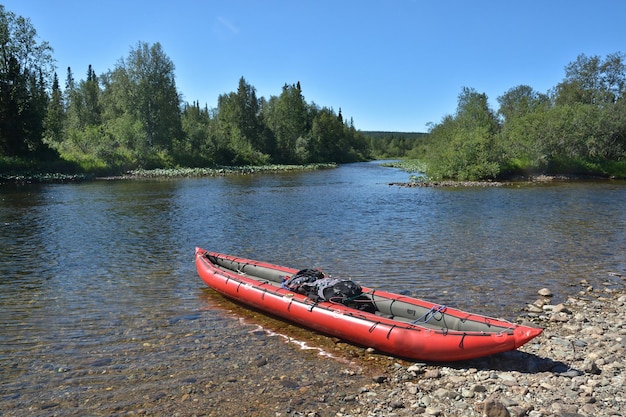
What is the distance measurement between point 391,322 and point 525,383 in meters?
2.26

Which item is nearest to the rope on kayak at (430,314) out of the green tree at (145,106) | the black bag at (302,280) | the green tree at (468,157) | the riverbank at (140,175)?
the black bag at (302,280)

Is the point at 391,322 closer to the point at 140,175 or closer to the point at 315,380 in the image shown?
the point at 315,380

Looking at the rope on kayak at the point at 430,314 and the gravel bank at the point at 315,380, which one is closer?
the gravel bank at the point at 315,380

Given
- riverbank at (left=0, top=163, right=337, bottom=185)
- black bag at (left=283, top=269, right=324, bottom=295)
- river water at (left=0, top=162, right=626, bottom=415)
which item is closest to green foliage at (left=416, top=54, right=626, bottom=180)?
river water at (left=0, top=162, right=626, bottom=415)

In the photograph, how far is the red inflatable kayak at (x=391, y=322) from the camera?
6953mm

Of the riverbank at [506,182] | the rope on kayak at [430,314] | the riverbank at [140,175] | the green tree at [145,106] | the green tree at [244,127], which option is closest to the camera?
the rope on kayak at [430,314]

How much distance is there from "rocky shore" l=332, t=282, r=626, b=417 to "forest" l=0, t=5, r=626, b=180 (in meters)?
39.4

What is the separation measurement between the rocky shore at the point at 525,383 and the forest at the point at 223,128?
39356 mm

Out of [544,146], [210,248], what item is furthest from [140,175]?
[544,146]

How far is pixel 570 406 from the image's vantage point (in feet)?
18.3

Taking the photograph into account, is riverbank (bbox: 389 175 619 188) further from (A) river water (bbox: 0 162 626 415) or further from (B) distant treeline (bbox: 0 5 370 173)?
(B) distant treeline (bbox: 0 5 370 173)

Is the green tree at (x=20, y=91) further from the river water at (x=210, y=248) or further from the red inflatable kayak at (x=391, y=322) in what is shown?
the red inflatable kayak at (x=391, y=322)

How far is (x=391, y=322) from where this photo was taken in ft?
25.5

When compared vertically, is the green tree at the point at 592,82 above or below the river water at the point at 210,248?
above
